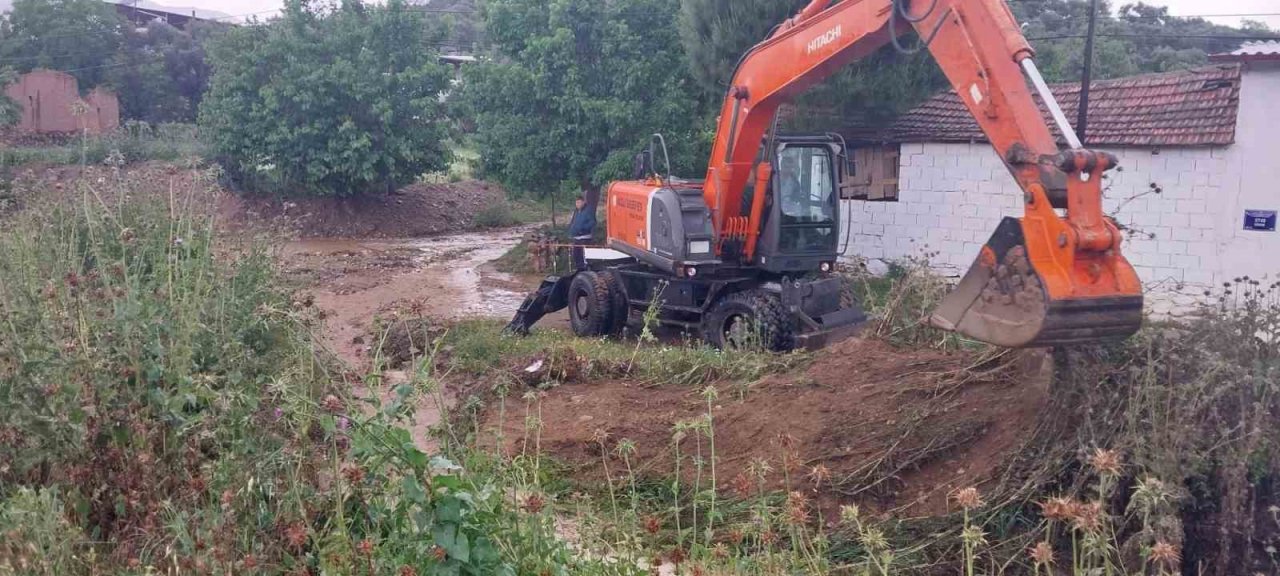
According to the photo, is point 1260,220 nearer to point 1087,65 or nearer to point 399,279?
point 1087,65

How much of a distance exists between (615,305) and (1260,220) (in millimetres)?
7658

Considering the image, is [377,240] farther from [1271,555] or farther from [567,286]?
[1271,555]

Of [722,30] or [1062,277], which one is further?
[722,30]

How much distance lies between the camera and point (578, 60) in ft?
61.5

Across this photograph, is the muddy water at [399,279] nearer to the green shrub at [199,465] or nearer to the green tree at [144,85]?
the green shrub at [199,465]

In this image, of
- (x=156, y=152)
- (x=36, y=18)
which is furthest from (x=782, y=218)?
(x=36, y=18)

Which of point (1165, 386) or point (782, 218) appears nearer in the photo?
point (1165, 386)

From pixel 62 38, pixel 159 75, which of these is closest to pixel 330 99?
pixel 159 75

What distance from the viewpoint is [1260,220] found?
42.4ft

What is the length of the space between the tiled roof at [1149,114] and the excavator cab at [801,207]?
13.7 ft

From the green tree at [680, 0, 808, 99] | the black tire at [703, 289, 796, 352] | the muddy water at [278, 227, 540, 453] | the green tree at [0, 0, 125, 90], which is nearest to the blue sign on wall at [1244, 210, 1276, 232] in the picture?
the green tree at [680, 0, 808, 99]

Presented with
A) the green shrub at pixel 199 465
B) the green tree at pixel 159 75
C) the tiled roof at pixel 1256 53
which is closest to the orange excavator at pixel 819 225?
the green shrub at pixel 199 465

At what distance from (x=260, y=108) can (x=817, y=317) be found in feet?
53.9

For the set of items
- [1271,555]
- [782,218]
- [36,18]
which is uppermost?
[36,18]
